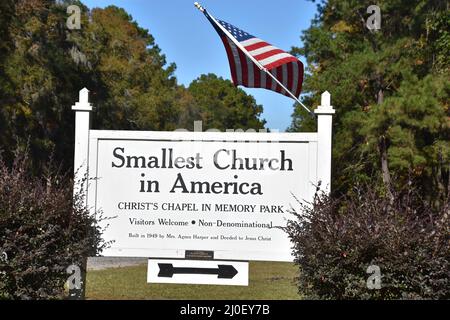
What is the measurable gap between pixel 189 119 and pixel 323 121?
52734mm

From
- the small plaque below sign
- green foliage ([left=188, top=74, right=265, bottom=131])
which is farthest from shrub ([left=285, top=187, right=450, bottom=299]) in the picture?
green foliage ([left=188, top=74, right=265, bottom=131])

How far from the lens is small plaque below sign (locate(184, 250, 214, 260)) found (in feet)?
29.5

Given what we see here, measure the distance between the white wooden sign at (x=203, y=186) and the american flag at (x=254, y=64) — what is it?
5.43ft

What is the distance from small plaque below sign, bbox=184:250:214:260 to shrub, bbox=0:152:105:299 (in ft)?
3.60

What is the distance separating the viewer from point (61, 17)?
35125 millimetres

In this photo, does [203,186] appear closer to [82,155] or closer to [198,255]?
[198,255]

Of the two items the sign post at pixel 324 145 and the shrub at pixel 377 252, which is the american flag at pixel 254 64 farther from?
the shrub at pixel 377 252

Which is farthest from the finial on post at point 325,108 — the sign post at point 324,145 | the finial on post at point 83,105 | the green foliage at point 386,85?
the green foliage at point 386,85

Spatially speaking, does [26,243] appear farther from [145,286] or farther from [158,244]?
[145,286]

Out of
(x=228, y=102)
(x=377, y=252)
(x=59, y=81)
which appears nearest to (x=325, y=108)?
(x=377, y=252)

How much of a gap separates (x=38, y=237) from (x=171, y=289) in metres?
6.37

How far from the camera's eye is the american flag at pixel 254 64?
34.5ft

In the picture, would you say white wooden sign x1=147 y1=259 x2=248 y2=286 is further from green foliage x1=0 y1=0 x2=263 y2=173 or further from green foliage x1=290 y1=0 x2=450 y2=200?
green foliage x1=0 y1=0 x2=263 y2=173
